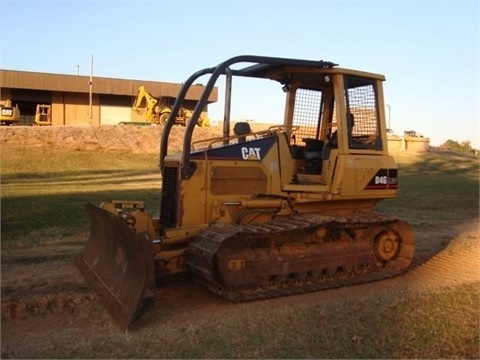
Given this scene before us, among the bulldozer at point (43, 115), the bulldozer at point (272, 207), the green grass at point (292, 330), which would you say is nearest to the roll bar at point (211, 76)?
the bulldozer at point (272, 207)

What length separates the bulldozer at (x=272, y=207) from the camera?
690cm

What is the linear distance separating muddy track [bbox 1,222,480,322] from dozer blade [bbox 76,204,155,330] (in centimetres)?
27

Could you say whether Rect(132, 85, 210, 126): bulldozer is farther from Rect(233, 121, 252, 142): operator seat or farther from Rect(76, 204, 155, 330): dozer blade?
Rect(76, 204, 155, 330): dozer blade

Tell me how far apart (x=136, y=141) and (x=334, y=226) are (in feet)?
86.9

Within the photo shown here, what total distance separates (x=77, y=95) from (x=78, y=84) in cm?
161

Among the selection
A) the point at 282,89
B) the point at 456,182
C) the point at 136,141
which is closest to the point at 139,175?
the point at 136,141

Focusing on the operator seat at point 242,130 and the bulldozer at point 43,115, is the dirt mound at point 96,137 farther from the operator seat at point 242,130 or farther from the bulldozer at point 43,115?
the operator seat at point 242,130

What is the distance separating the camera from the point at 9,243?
10.4 meters

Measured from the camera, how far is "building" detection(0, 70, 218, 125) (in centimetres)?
4594

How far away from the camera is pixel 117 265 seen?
22.7ft

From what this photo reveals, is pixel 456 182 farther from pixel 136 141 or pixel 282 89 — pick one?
pixel 282 89

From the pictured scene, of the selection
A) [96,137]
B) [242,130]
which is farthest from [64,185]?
[242,130]

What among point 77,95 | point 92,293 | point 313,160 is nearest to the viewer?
point 92,293

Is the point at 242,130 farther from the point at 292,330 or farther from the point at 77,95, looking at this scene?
the point at 77,95
